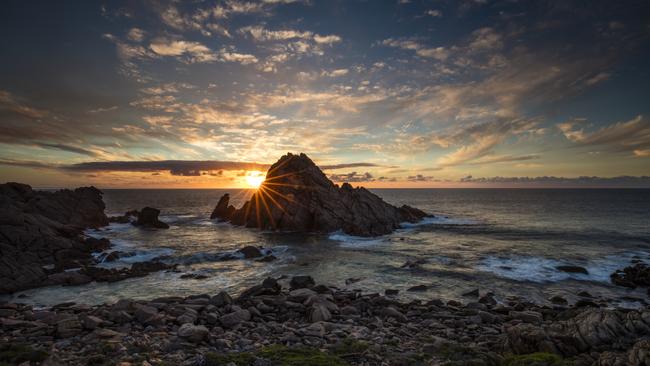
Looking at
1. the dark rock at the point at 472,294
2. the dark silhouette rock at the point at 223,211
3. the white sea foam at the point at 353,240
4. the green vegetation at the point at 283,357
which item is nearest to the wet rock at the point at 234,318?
the green vegetation at the point at 283,357

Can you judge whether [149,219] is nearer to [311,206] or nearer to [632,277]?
[311,206]

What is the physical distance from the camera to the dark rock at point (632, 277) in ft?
90.1

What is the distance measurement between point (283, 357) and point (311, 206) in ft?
172

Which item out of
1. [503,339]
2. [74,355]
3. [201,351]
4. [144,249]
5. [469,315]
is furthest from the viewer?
[144,249]

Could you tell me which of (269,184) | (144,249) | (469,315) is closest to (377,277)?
(469,315)

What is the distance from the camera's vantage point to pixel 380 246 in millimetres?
47812

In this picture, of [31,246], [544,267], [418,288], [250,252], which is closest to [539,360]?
[418,288]

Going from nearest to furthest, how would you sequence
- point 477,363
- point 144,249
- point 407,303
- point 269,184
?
point 477,363
point 407,303
point 144,249
point 269,184

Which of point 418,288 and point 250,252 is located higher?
point 250,252

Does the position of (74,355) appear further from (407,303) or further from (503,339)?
(407,303)

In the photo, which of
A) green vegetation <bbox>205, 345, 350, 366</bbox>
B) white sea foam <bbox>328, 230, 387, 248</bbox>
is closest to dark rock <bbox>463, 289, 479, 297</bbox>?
green vegetation <bbox>205, 345, 350, 366</bbox>

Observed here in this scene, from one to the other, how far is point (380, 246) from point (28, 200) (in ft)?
195

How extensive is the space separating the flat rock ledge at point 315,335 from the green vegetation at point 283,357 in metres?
0.04

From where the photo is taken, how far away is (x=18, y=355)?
9.92 metres
